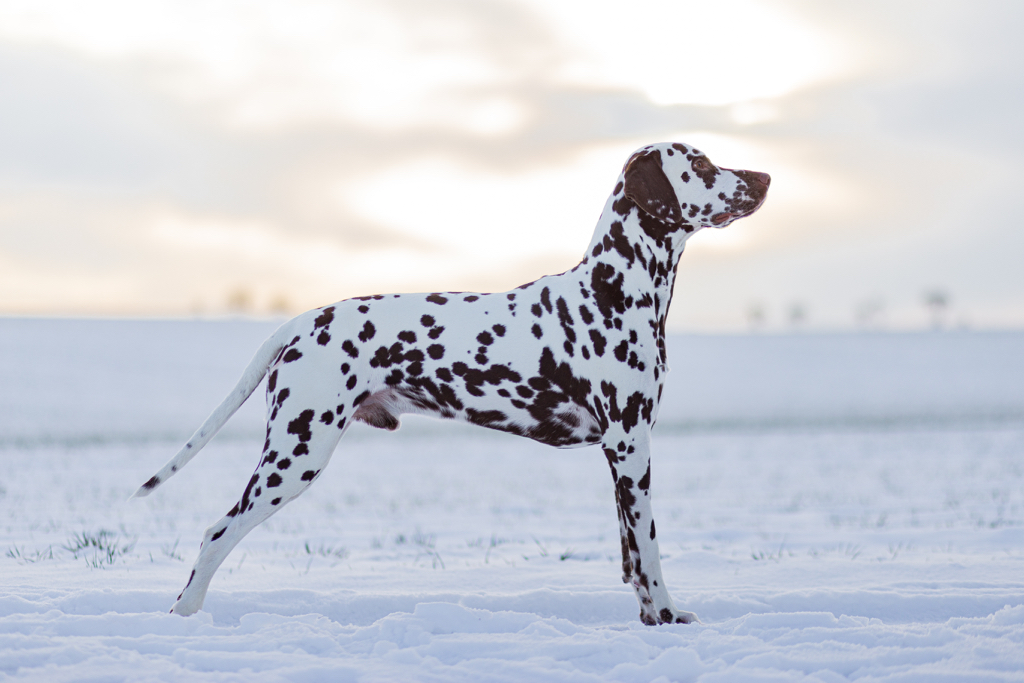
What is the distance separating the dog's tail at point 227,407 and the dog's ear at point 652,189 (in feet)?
6.81

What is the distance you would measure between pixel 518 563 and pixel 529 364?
2006 millimetres

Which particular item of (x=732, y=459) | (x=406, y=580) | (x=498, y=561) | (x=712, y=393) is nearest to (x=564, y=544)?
(x=498, y=561)

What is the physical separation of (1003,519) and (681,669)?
5.52 metres

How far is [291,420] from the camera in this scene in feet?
14.6

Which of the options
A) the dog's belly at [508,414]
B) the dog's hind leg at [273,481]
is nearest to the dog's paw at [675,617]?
the dog's belly at [508,414]

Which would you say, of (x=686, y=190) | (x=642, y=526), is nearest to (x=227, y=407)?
(x=642, y=526)

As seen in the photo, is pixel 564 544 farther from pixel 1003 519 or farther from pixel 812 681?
pixel 1003 519

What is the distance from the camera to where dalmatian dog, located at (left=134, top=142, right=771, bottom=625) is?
14.5 feet

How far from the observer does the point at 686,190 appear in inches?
183

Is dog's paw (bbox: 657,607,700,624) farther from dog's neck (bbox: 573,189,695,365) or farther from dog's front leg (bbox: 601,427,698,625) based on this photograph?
dog's neck (bbox: 573,189,695,365)

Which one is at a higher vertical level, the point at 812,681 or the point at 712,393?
the point at 712,393

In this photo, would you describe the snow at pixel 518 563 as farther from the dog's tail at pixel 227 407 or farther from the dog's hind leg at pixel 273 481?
the dog's tail at pixel 227 407

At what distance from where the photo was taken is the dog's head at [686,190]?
4605 millimetres

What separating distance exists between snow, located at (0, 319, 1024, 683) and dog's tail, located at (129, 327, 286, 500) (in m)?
0.68
